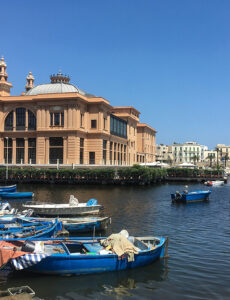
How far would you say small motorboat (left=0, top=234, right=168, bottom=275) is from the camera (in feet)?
61.2

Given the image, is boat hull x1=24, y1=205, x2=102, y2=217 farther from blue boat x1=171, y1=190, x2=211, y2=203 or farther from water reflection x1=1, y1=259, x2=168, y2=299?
blue boat x1=171, y1=190, x2=211, y2=203

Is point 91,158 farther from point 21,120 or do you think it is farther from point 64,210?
point 64,210

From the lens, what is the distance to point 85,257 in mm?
18984

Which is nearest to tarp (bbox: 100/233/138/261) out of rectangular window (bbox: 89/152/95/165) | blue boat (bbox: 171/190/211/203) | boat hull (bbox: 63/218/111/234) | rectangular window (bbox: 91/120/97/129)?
boat hull (bbox: 63/218/111/234)

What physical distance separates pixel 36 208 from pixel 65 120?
2166 inches

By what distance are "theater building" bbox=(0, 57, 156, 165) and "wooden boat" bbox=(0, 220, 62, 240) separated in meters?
60.7

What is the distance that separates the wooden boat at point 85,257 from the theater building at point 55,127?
6635cm

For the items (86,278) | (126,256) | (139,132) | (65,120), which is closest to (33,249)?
(86,278)

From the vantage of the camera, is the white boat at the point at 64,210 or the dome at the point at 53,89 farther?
the dome at the point at 53,89

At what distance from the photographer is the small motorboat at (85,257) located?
734 inches

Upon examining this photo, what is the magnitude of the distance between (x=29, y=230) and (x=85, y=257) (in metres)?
7.70

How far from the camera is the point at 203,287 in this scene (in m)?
18.0

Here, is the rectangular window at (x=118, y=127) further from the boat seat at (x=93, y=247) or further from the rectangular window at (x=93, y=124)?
the boat seat at (x=93, y=247)

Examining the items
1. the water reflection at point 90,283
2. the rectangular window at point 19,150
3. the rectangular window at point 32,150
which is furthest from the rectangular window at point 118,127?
the water reflection at point 90,283
